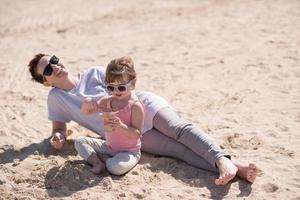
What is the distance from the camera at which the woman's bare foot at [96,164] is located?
4.41 m

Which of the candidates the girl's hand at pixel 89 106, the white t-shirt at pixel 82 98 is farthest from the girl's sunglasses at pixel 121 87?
the white t-shirt at pixel 82 98

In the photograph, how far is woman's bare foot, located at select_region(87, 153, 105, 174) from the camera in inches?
174

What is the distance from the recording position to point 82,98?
15.8ft

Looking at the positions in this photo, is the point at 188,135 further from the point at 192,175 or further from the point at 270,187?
the point at 270,187

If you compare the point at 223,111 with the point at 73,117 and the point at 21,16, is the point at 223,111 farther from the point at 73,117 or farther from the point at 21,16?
the point at 21,16

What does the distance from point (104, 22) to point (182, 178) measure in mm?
5374

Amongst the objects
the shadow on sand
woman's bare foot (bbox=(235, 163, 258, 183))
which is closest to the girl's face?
the shadow on sand

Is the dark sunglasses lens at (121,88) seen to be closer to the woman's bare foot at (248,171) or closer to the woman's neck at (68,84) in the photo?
the woman's neck at (68,84)

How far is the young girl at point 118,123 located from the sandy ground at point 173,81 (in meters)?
0.13

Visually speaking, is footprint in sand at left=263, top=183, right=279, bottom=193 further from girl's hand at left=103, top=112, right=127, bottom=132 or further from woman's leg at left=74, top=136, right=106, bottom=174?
woman's leg at left=74, top=136, right=106, bottom=174

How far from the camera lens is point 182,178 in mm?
4355

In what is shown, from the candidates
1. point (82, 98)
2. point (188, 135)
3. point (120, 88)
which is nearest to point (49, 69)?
point (82, 98)

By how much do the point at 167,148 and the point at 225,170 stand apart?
2.34ft

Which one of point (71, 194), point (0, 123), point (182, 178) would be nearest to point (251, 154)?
point (182, 178)
